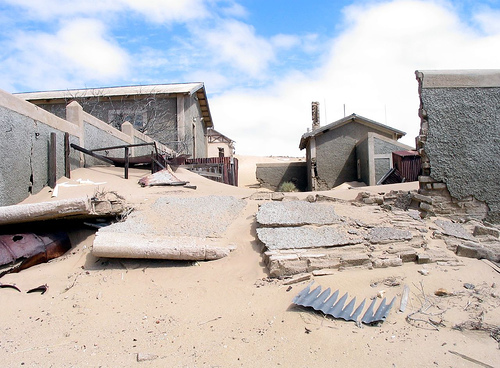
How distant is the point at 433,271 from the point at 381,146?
41.6 ft

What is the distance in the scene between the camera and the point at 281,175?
20.7m

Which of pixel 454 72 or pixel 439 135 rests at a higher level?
pixel 454 72

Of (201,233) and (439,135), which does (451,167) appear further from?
(201,233)

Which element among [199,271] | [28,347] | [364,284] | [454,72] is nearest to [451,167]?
[454,72]

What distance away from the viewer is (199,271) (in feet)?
15.5

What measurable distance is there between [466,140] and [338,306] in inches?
169

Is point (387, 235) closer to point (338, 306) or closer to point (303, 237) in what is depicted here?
point (303, 237)

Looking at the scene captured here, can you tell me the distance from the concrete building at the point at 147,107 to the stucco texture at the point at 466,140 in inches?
489

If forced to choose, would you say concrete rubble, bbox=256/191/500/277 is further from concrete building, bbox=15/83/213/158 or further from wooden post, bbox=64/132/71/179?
concrete building, bbox=15/83/213/158

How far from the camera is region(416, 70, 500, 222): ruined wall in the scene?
618cm

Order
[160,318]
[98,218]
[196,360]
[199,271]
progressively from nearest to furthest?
[196,360] < [160,318] < [199,271] < [98,218]

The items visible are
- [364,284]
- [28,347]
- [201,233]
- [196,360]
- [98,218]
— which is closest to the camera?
[196,360]

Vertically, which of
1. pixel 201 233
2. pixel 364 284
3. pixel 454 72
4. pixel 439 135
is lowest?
pixel 364 284

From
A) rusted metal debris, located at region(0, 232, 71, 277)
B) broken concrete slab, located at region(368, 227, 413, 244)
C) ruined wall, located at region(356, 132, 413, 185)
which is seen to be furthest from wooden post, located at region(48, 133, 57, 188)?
ruined wall, located at region(356, 132, 413, 185)
